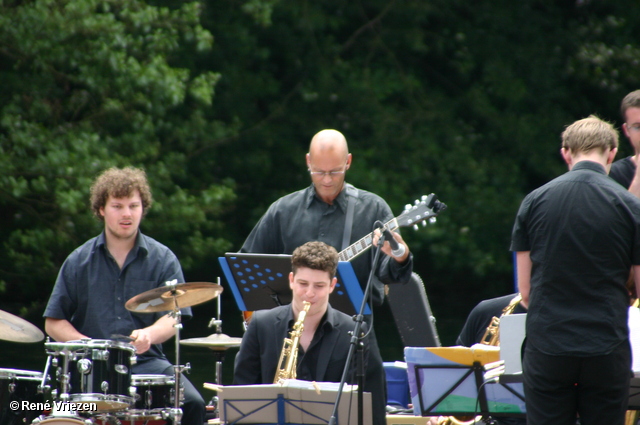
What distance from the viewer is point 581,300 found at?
3.61 meters

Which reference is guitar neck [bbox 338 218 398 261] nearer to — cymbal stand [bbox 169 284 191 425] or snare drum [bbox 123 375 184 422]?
cymbal stand [bbox 169 284 191 425]

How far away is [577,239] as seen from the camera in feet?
11.9

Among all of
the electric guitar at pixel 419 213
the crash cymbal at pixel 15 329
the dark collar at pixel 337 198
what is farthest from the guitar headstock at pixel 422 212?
the crash cymbal at pixel 15 329

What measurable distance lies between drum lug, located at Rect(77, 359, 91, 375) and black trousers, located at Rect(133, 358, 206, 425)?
605 millimetres

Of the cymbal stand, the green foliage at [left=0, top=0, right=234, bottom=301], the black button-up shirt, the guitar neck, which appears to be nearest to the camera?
the cymbal stand

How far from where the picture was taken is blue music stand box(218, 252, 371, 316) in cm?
475

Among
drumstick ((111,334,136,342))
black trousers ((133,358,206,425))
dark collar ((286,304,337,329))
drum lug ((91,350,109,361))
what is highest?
dark collar ((286,304,337,329))

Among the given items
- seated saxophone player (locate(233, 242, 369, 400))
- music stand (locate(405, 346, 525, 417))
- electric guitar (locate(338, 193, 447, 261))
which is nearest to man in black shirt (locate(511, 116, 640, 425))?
music stand (locate(405, 346, 525, 417))

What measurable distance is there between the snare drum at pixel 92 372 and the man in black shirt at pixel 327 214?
1.23 m

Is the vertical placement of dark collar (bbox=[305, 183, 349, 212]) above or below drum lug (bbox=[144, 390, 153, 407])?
above

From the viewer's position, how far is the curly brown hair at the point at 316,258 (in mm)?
4332

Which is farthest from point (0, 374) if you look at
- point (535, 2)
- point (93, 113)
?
point (535, 2)

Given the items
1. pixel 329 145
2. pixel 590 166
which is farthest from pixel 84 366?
pixel 590 166

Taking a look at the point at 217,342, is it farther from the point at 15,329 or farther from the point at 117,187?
the point at 15,329
